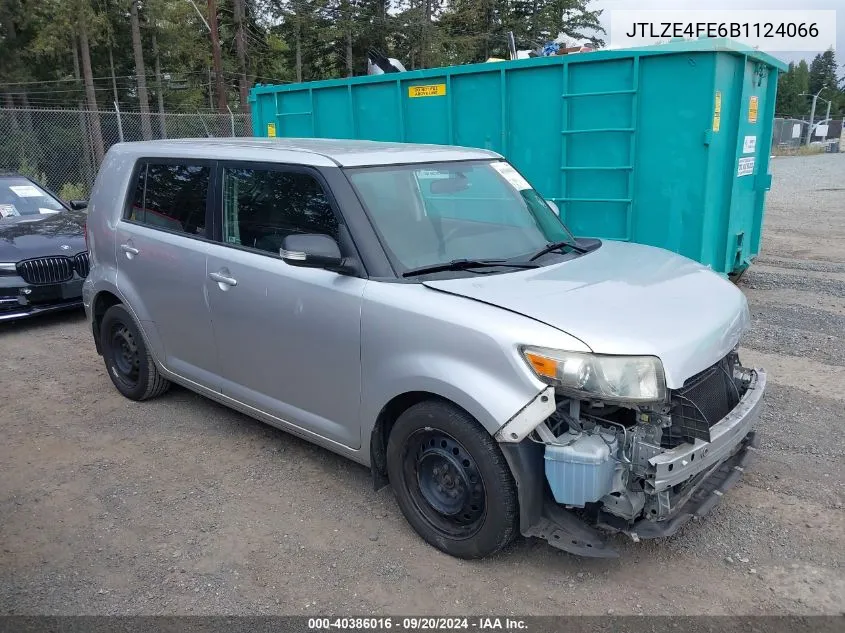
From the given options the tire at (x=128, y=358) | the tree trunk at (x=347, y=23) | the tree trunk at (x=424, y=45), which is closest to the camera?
the tire at (x=128, y=358)

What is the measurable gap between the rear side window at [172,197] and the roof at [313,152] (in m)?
0.10

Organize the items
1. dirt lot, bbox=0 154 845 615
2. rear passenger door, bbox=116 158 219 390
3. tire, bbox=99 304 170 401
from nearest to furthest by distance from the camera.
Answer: dirt lot, bbox=0 154 845 615, rear passenger door, bbox=116 158 219 390, tire, bbox=99 304 170 401


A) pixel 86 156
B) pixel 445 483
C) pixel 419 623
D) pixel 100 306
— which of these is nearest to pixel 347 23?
pixel 86 156

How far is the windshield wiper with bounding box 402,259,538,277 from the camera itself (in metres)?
3.22

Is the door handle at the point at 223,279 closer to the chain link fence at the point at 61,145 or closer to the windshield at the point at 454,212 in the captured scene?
the windshield at the point at 454,212

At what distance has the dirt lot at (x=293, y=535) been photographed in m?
2.88

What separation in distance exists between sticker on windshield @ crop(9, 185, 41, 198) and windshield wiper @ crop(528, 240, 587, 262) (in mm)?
7386

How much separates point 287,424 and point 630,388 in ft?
6.44

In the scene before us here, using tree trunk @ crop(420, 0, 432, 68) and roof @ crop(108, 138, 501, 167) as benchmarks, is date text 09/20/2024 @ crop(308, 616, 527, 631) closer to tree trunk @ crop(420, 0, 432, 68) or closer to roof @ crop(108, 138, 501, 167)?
roof @ crop(108, 138, 501, 167)

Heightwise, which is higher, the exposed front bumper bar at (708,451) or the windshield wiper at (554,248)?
the windshield wiper at (554,248)

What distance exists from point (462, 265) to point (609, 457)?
46.1 inches

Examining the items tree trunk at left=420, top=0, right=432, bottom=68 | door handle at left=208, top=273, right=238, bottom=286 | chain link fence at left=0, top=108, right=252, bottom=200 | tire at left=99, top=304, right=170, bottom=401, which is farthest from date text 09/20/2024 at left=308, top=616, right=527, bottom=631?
tree trunk at left=420, top=0, right=432, bottom=68

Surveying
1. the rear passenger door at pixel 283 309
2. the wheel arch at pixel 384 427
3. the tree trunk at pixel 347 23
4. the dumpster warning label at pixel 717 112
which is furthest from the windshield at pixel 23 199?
the tree trunk at pixel 347 23

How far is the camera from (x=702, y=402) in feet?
9.62
